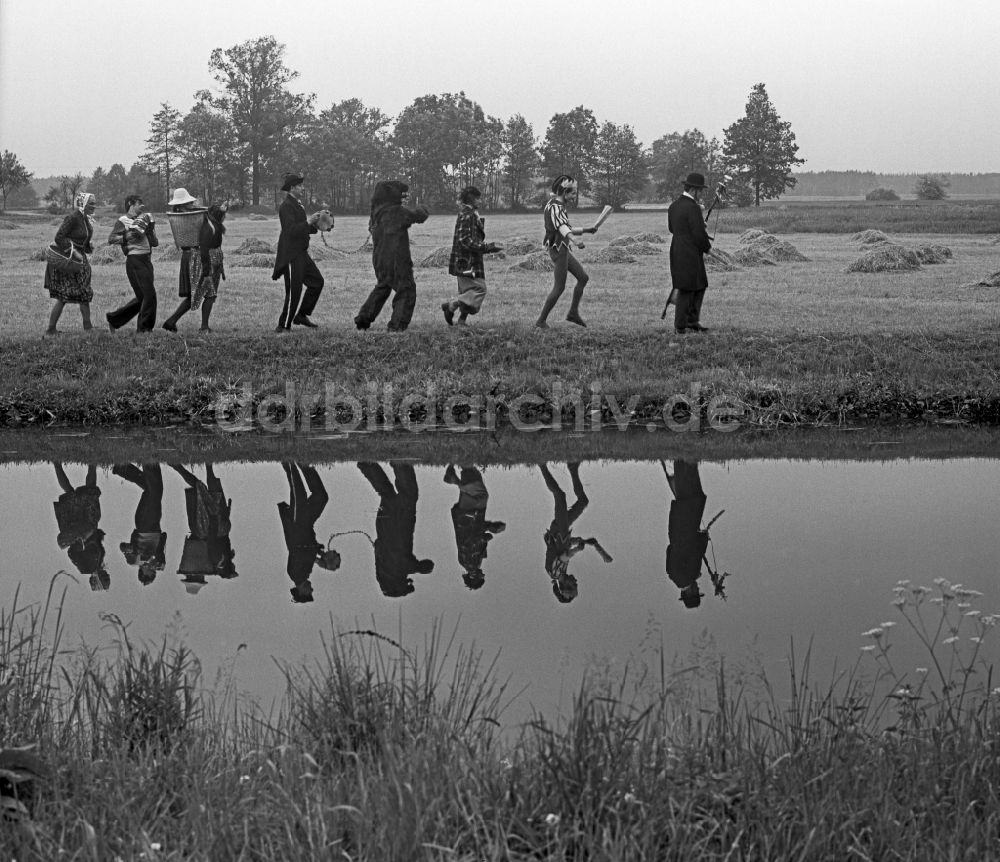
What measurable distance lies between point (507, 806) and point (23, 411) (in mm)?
10670

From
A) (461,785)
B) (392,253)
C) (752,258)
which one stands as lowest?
(461,785)

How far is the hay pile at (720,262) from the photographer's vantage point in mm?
27906

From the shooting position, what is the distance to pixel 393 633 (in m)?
6.54

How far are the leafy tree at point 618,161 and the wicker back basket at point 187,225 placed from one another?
7262cm

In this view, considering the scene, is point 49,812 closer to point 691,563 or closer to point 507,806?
point 507,806

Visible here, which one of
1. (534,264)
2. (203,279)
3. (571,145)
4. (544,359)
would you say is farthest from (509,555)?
(571,145)

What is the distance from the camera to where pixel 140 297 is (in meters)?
15.9

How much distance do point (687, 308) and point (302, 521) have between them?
791 cm

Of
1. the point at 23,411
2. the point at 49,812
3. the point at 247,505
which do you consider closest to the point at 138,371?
the point at 23,411

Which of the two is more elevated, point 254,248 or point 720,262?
point 254,248

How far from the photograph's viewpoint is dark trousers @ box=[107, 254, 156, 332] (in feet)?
51.2

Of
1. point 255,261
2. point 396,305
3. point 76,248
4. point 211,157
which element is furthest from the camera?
point 211,157

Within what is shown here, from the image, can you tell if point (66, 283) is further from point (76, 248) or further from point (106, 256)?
point (106, 256)

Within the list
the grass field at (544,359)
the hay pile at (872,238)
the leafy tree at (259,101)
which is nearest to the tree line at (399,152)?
the leafy tree at (259,101)
